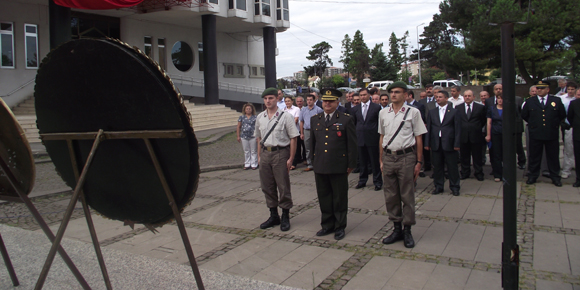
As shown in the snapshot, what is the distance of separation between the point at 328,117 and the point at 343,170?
2.53 ft

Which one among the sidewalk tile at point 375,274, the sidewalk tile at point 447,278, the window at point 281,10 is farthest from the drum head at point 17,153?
the window at point 281,10

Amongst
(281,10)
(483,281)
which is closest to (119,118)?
(483,281)

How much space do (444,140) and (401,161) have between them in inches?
124

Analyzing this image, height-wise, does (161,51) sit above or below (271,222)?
above

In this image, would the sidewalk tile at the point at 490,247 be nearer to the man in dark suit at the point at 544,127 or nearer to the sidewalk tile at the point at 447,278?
the sidewalk tile at the point at 447,278

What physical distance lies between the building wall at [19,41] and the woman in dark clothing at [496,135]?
69.8 feet

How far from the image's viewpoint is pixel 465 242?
17.1 feet

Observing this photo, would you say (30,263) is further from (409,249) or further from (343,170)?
(409,249)

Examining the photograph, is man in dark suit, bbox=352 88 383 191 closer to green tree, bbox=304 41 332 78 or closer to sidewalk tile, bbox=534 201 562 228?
sidewalk tile, bbox=534 201 562 228

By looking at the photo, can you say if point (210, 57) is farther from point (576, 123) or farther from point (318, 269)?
point (318, 269)

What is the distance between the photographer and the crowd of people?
5.38m

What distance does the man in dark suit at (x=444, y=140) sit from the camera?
26.0 feet

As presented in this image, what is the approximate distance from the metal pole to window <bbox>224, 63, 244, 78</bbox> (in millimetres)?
31884

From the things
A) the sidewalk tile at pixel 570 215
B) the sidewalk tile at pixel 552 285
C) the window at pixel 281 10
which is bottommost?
the sidewalk tile at pixel 552 285
